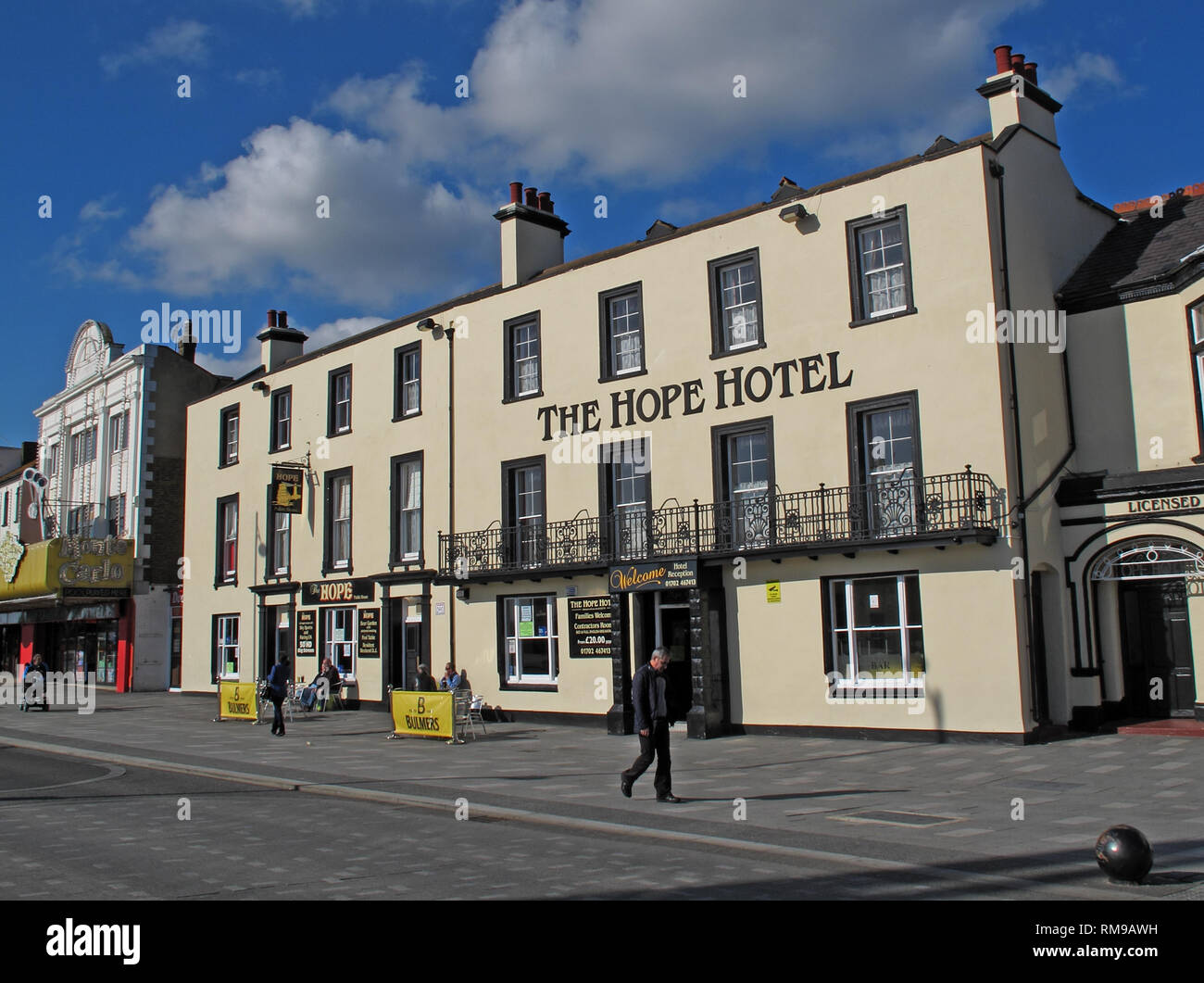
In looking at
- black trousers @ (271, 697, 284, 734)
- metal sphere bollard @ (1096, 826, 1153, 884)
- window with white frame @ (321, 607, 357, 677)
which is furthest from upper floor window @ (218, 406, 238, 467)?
metal sphere bollard @ (1096, 826, 1153, 884)

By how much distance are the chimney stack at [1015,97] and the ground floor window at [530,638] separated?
495 inches

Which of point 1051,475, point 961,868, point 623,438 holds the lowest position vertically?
point 961,868

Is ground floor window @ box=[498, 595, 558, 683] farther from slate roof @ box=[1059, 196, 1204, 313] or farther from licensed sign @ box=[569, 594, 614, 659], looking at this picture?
slate roof @ box=[1059, 196, 1204, 313]

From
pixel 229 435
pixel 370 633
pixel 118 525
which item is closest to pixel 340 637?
pixel 370 633

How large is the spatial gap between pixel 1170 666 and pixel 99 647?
36449 mm

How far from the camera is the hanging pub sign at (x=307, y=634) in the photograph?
1122 inches

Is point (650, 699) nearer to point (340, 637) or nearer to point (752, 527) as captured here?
point (752, 527)

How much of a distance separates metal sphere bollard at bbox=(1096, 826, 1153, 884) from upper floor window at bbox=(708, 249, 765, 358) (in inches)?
510

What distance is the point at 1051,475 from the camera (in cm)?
1747

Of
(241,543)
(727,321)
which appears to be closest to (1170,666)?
(727,321)

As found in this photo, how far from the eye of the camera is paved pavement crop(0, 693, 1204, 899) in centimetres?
860

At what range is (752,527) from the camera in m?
19.0
